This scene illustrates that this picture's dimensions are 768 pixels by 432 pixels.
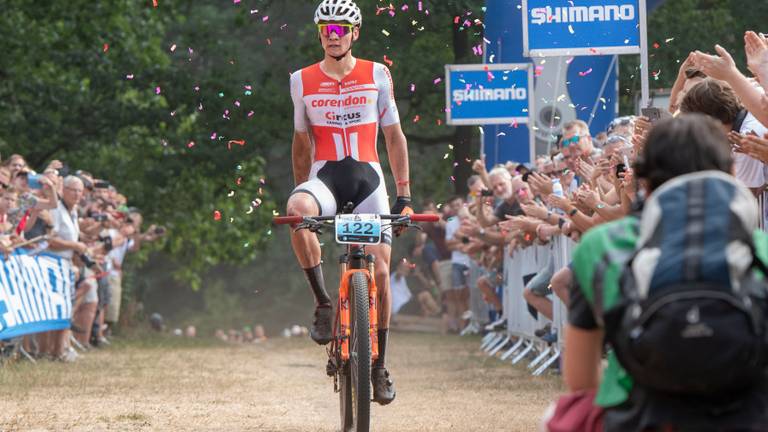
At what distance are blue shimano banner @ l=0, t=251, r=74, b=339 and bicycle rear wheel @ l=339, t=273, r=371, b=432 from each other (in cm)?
718

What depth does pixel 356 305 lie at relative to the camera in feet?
26.7

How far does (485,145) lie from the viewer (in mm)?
24797

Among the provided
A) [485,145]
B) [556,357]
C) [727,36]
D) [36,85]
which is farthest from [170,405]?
[727,36]

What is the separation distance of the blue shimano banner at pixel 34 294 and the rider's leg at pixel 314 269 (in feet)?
21.3

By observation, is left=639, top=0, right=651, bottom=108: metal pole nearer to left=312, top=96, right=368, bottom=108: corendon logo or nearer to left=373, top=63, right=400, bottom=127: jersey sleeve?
left=373, top=63, right=400, bottom=127: jersey sleeve

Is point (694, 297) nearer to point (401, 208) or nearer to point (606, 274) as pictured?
point (606, 274)

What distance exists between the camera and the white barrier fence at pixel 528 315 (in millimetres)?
13211

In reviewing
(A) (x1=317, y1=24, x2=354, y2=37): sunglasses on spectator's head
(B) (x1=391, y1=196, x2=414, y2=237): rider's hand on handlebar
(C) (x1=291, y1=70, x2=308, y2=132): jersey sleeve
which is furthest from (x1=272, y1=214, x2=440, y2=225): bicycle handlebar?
(A) (x1=317, y1=24, x2=354, y2=37): sunglasses on spectator's head

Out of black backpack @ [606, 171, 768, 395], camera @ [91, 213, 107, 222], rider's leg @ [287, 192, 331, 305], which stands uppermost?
black backpack @ [606, 171, 768, 395]

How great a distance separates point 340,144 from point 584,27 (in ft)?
15.6

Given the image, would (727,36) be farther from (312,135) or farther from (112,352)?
(312,135)

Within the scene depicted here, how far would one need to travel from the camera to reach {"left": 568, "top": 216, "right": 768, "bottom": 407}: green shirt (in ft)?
12.6

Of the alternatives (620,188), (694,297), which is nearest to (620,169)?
(620,188)

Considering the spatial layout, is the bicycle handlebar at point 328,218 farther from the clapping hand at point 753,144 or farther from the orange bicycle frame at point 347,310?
the clapping hand at point 753,144
